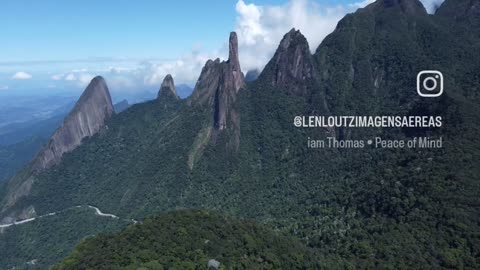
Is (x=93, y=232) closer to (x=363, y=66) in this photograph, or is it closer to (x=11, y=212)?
(x=11, y=212)

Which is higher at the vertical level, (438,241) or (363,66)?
(363,66)

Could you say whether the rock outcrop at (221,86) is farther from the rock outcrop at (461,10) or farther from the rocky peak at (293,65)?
the rock outcrop at (461,10)

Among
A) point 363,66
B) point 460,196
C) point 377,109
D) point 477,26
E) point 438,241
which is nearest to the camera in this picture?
point 438,241

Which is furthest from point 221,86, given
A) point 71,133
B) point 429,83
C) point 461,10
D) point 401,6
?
point 461,10

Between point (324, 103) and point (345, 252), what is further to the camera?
point (324, 103)

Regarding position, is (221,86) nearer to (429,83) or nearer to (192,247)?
(429,83)

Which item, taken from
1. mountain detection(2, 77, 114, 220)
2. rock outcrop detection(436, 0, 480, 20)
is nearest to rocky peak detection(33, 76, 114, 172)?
mountain detection(2, 77, 114, 220)

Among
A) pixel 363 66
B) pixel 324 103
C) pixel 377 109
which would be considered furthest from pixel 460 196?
pixel 363 66

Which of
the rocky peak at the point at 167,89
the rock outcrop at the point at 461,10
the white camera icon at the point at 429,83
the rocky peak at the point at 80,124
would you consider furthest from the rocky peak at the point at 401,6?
the rocky peak at the point at 80,124
